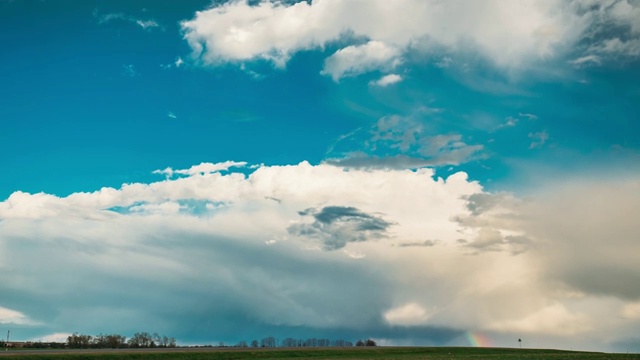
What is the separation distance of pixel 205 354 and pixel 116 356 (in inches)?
669

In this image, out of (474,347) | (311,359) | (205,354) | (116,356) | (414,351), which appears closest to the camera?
(116,356)

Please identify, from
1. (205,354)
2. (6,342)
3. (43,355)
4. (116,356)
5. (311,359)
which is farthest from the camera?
(6,342)

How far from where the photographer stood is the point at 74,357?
78938 millimetres

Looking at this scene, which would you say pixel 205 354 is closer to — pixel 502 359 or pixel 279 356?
pixel 279 356

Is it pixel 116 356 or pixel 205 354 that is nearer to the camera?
pixel 116 356

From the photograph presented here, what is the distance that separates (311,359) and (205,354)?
18.1 meters

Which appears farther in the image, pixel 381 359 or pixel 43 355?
pixel 381 359

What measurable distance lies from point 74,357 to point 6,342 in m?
78.4

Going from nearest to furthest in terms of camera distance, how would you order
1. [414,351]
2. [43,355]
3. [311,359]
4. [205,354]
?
[43,355] < [311,359] < [205,354] < [414,351]

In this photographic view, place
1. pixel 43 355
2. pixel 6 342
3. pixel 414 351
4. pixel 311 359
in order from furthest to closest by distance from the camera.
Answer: pixel 6 342
pixel 414 351
pixel 311 359
pixel 43 355

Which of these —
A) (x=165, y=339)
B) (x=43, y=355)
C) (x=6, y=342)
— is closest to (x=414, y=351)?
(x=165, y=339)

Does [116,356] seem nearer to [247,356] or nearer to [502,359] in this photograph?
[247,356]

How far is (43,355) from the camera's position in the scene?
75.8m

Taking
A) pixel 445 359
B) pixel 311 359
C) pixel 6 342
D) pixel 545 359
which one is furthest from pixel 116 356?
pixel 6 342
